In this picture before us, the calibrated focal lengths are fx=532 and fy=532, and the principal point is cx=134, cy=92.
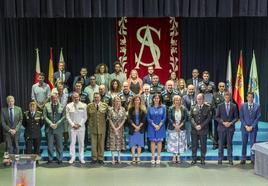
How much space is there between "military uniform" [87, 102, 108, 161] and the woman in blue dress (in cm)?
82

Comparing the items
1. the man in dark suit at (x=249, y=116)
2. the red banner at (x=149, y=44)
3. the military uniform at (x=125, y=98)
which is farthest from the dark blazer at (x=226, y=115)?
the red banner at (x=149, y=44)

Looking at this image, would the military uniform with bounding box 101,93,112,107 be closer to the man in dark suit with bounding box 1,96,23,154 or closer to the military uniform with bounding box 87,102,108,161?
the military uniform with bounding box 87,102,108,161

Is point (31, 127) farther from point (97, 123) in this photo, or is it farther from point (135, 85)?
point (135, 85)

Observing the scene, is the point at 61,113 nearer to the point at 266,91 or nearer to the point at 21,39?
the point at 21,39

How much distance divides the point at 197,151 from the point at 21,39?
5.06m

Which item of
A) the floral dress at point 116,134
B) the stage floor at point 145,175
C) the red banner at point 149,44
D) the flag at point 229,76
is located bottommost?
the stage floor at point 145,175

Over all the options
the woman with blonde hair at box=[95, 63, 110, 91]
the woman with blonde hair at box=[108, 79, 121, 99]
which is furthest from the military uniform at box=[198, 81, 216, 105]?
the woman with blonde hair at box=[95, 63, 110, 91]

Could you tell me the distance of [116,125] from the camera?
9.56 m

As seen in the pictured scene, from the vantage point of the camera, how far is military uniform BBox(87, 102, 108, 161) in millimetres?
9523

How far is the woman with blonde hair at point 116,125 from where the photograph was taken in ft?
31.2

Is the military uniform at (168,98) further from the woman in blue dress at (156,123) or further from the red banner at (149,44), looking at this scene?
the red banner at (149,44)

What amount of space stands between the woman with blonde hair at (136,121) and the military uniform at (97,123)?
0.47 m

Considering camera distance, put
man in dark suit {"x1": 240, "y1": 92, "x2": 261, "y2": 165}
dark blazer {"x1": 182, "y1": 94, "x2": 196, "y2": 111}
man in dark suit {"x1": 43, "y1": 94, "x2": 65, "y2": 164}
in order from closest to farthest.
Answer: man in dark suit {"x1": 240, "y1": 92, "x2": 261, "y2": 165} → man in dark suit {"x1": 43, "y1": 94, "x2": 65, "y2": 164} → dark blazer {"x1": 182, "y1": 94, "x2": 196, "y2": 111}

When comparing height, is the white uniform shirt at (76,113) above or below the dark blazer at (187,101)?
below
